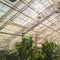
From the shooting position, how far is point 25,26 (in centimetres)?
1962

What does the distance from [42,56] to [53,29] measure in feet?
26.1

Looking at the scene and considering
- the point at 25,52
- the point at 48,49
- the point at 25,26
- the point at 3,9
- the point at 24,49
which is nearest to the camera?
the point at 3,9

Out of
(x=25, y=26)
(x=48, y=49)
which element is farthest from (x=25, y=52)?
(x=48, y=49)

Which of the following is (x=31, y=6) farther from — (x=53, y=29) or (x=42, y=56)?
(x=53, y=29)

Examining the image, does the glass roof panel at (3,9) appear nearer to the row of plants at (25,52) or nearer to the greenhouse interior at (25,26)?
the greenhouse interior at (25,26)

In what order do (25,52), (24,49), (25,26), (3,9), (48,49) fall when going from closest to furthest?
1. (3,9)
2. (24,49)
3. (25,52)
4. (25,26)
5. (48,49)

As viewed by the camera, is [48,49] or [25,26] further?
[48,49]

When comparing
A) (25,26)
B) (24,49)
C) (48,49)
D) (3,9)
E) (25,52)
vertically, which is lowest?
(25,52)

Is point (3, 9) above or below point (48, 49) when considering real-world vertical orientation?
above

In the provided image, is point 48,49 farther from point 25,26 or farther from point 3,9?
point 3,9

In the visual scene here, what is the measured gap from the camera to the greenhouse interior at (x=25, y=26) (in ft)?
51.8

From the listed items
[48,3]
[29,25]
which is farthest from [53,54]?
[48,3]

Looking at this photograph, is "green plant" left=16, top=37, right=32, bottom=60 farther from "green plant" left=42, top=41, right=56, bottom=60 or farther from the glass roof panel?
"green plant" left=42, top=41, right=56, bottom=60

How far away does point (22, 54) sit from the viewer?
1705cm
